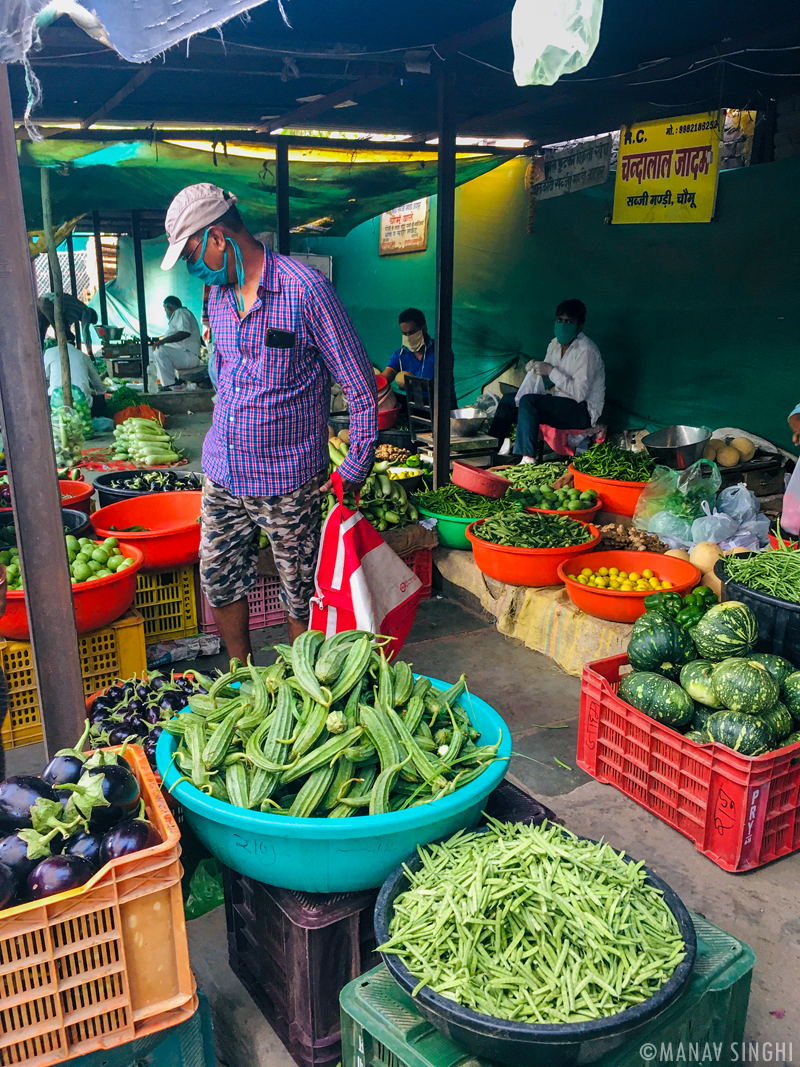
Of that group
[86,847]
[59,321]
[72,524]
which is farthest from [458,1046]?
[59,321]

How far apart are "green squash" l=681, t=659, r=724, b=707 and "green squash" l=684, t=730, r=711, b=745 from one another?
118 millimetres

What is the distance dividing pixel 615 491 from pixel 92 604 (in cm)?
388

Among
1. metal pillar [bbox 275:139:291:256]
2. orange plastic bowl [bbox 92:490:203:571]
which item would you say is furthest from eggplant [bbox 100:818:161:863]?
metal pillar [bbox 275:139:291:256]

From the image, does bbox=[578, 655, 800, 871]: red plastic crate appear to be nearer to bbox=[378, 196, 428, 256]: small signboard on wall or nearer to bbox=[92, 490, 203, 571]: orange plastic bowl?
bbox=[92, 490, 203, 571]: orange plastic bowl

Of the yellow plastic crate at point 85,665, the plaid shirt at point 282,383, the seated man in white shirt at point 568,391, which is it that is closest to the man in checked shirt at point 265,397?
the plaid shirt at point 282,383

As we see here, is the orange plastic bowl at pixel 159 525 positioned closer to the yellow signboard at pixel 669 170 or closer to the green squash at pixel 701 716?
the green squash at pixel 701 716

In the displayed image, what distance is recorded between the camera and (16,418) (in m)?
2.38

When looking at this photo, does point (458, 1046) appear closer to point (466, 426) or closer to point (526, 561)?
point (526, 561)

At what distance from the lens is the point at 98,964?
168 centimetres

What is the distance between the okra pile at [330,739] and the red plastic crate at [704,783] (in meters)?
1.08

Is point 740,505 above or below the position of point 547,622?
above

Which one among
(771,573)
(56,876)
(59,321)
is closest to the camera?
(56,876)

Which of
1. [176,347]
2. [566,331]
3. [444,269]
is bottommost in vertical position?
[176,347]

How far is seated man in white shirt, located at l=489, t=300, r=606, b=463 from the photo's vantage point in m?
7.71
